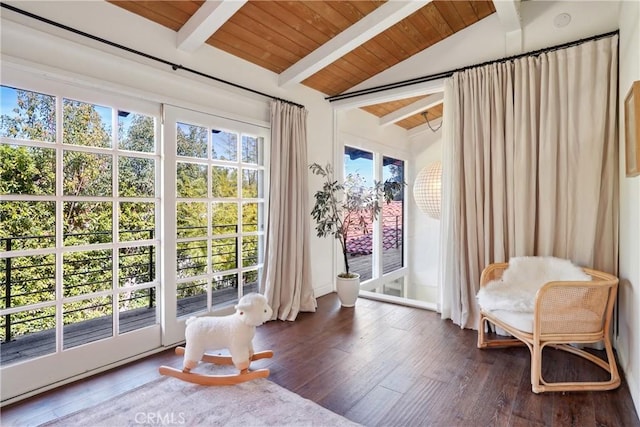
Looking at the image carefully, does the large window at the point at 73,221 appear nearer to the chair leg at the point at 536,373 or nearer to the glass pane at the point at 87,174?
the glass pane at the point at 87,174

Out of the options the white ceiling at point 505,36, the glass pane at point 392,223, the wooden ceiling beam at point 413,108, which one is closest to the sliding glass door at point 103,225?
the white ceiling at point 505,36

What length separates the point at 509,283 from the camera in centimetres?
259

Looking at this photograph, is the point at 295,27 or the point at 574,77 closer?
the point at 574,77

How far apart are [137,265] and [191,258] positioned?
410mm

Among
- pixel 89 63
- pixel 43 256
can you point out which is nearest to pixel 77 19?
pixel 89 63

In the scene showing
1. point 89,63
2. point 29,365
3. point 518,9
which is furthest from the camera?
point 518,9

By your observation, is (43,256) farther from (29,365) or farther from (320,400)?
(320,400)

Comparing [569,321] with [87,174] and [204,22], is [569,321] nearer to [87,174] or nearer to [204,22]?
[204,22]

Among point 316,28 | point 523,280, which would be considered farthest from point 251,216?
point 523,280

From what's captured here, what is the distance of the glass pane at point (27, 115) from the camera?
76.6 inches

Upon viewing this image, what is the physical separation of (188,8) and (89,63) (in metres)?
0.77

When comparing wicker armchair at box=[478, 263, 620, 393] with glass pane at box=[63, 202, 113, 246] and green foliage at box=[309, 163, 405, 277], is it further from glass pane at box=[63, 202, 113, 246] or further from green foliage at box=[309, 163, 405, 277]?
glass pane at box=[63, 202, 113, 246]

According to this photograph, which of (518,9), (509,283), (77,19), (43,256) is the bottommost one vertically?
(509,283)

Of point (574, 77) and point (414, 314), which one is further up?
point (574, 77)
